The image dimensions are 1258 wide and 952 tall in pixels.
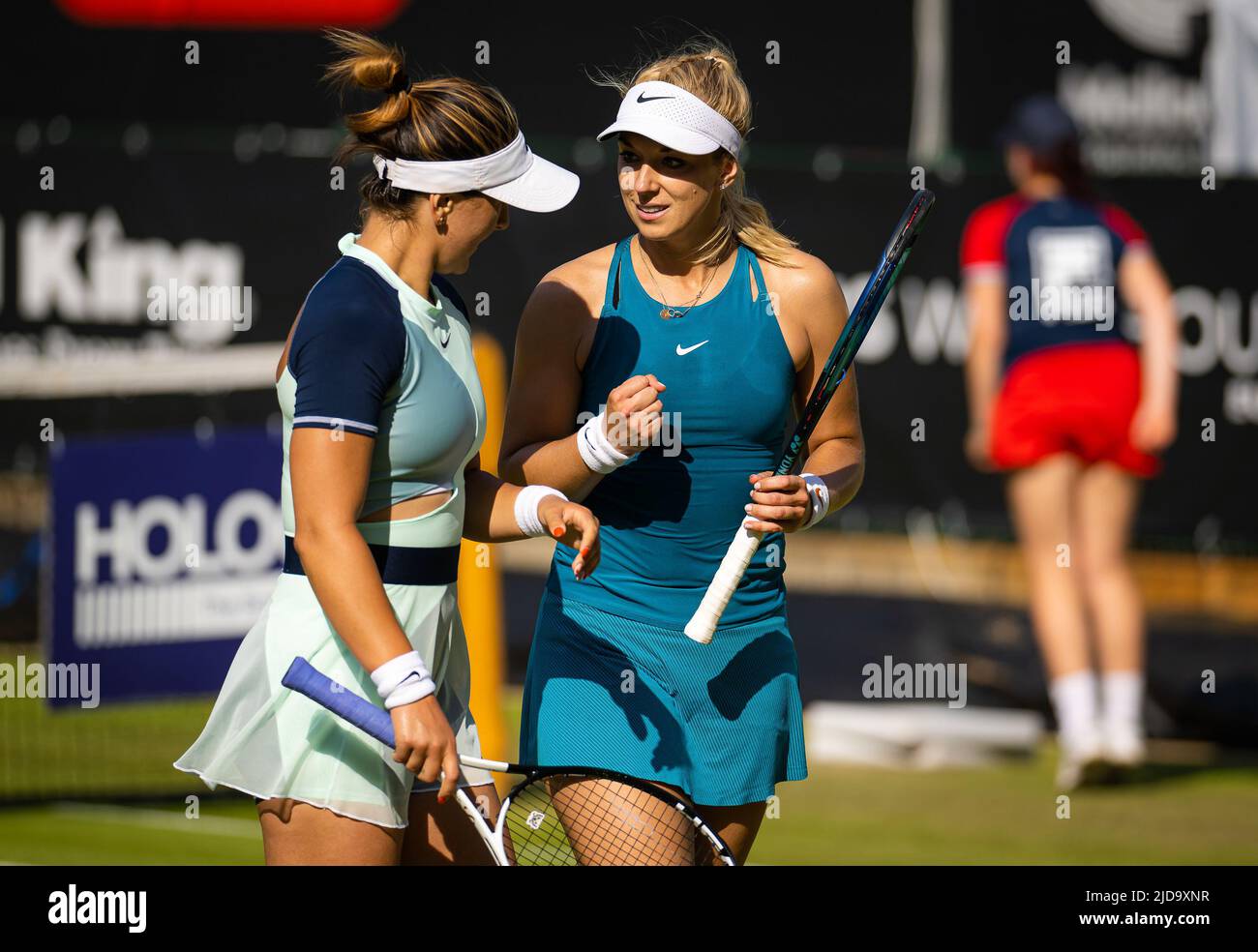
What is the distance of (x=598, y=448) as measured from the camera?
2805 mm

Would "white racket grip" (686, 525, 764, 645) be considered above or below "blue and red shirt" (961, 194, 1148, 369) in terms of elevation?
below

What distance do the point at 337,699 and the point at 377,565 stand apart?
211mm

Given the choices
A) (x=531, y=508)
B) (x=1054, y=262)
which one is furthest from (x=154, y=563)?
(x=1054, y=262)

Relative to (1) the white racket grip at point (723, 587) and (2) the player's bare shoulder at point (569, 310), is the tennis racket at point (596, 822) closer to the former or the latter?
(1) the white racket grip at point (723, 587)

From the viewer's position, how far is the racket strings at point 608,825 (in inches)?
108

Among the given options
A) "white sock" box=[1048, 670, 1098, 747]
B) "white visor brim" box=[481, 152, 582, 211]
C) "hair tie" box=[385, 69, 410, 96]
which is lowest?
"white sock" box=[1048, 670, 1098, 747]

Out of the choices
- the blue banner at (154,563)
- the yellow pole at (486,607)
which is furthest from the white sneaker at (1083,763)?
the blue banner at (154,563)

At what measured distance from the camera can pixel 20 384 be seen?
21.3 ft

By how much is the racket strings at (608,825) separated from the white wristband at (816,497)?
54cm

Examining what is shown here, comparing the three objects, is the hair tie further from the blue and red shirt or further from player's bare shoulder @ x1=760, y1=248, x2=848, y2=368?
the blue and red shirt

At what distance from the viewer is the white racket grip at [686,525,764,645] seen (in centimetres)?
285

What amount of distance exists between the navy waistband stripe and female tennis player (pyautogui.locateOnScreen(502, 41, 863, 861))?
339mm

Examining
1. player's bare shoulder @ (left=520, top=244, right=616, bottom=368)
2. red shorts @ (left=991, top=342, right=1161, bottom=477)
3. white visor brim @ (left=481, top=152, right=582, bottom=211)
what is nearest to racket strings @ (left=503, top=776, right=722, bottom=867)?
player's bare shoulder @ (left=520, top=244, right=616, bottom=368)

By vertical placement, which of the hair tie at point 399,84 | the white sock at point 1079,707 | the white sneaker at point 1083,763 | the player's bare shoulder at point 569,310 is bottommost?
the white sneaker at point 1083,763
